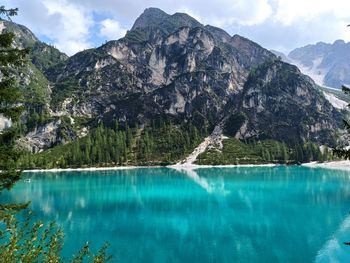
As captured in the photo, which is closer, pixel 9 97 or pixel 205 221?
pixel 9 97

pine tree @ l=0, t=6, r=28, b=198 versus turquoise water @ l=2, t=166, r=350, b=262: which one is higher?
pine tree @ l=0, t=6, r=28, b=198

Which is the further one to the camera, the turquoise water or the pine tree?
the turquoise water

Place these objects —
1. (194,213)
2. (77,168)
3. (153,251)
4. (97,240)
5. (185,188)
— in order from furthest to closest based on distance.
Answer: (77,168), (185,188), (194,213), (97,240), (153,251)

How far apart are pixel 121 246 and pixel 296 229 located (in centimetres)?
2536

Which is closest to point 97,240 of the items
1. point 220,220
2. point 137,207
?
point 220,220

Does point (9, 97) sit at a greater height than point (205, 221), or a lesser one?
greater

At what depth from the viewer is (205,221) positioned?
57906 millimetres

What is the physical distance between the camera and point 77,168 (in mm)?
190000

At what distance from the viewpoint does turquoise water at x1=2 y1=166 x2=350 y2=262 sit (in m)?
40.4

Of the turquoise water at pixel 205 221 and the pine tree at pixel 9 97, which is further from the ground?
the pine tree at pixel 9 97

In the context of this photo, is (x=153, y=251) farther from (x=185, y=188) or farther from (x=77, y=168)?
(x=77, y=168)

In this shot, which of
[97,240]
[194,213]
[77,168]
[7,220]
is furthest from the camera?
[77,168]

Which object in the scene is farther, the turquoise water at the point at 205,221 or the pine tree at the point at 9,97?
the turquoise water at the point at 205,221

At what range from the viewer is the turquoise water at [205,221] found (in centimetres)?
4041
